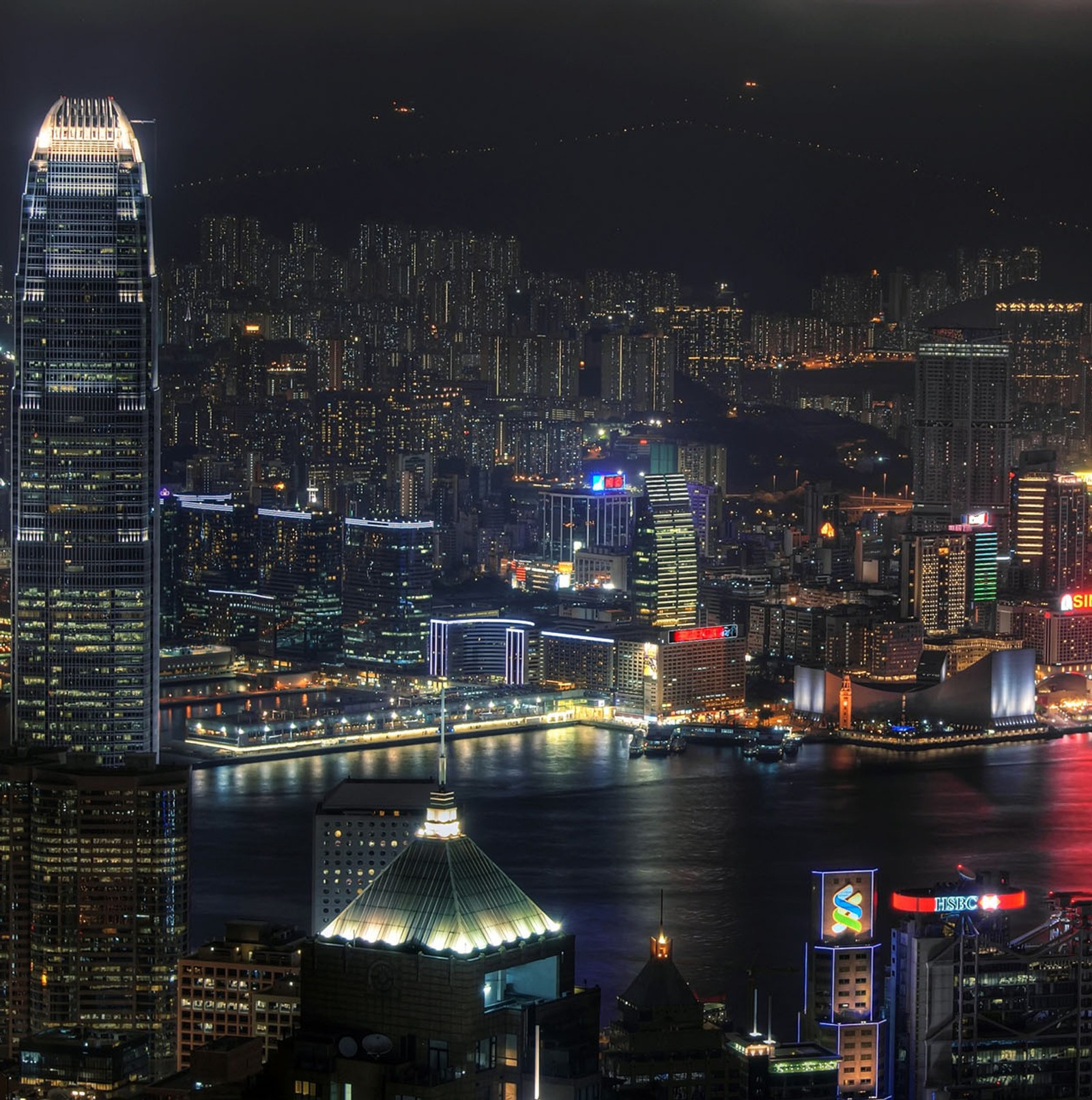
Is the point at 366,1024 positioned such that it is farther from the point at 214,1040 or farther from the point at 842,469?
the point at 842,469

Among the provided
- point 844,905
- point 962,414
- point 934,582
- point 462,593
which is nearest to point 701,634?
point 934,582

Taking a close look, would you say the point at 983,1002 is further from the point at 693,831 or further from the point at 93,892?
the point at 693,831

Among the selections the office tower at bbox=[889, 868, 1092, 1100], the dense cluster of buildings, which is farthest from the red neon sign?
the office tower at bbox=[889, 868, 1092, 1100]

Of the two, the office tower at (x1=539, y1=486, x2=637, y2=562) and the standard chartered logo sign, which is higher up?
the office tower at (x1=539, y1=486, x2=637, y2=562)

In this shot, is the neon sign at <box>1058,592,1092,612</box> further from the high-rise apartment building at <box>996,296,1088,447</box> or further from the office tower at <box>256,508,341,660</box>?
the office tower at <box>256,508,341,660</box>

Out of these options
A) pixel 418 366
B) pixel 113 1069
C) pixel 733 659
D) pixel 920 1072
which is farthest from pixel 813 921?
pixel 418 366

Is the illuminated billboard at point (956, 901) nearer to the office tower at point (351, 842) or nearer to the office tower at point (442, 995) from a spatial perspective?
the office tower at point (351, 842)
